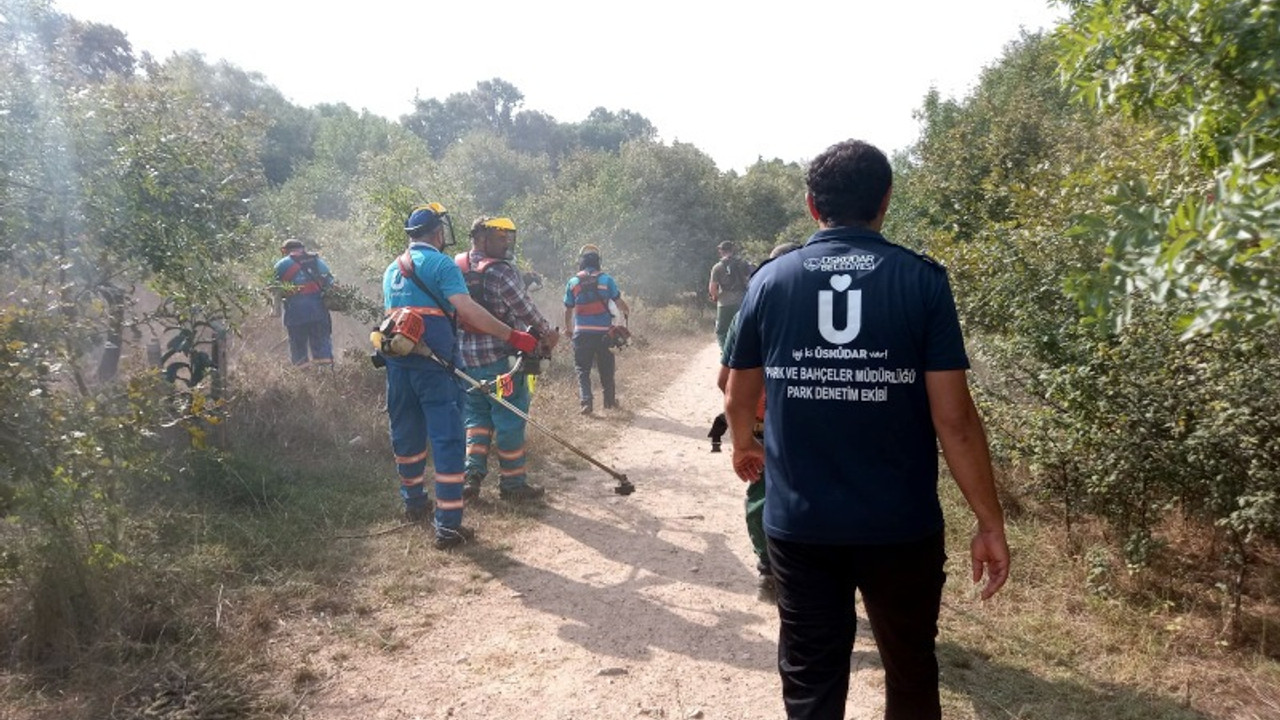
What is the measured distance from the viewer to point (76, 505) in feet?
11.1

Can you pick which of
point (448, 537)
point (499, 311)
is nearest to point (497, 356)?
point (499, 311)

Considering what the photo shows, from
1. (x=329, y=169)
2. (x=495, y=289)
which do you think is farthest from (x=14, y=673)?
(x=329, y=169)

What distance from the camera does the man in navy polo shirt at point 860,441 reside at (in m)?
2.13

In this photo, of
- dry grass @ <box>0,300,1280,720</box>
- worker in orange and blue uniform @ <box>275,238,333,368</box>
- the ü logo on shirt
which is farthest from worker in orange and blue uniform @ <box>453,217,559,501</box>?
worker in orange and blue uniform @ <box>275,238,333,368</box>

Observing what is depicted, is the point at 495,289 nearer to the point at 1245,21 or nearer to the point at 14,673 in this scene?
the point at 14,673

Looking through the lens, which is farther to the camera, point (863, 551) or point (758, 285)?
point (758, 285)

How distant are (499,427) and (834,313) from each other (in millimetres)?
3884

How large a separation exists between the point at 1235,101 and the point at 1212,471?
6.03 ft

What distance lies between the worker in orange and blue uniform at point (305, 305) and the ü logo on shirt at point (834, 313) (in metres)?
7.83

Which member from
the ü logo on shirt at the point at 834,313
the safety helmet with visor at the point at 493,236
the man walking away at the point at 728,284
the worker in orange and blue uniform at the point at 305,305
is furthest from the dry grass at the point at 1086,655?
the worker in orange and blue uniform at the point at 305,305

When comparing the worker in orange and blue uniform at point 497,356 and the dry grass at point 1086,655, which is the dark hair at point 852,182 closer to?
the dry grass at point 1086,655

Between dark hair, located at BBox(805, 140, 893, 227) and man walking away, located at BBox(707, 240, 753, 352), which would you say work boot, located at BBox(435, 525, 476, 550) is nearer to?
dark hair, located at BBox(805, 140, 893, 227)

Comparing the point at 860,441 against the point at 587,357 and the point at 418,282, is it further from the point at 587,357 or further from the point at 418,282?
the point at 587,357

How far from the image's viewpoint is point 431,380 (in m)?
4.86
